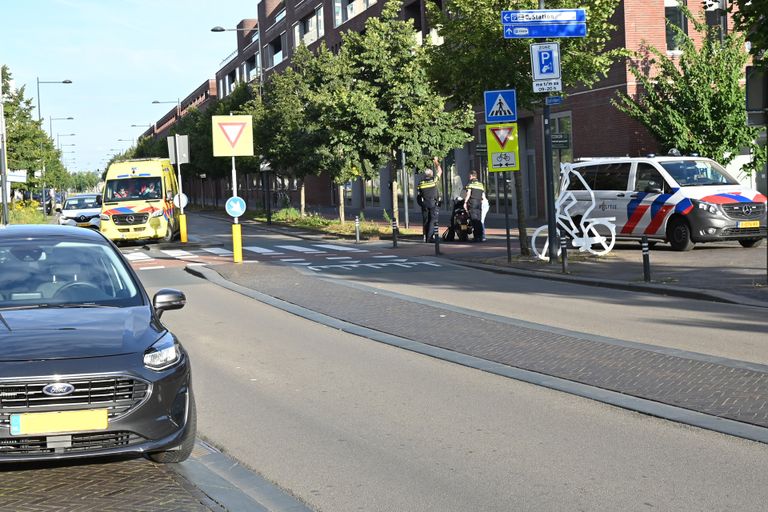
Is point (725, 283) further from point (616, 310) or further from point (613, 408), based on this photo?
point (613, 408)

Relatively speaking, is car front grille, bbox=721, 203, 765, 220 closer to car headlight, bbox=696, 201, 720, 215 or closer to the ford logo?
car headlight, bbox=696, 201, 720, 215

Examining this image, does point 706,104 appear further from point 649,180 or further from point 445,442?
point 445,442

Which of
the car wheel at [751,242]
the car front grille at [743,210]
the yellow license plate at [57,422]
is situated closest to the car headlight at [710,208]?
the car front grille at [743,210]

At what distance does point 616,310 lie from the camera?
40.8ft

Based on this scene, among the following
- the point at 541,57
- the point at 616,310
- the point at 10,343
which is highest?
the point at 541,57

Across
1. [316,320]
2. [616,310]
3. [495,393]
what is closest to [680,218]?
[616,310]

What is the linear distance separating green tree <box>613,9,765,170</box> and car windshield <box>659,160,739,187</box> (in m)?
5.74

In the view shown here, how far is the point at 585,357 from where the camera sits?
8914 mm

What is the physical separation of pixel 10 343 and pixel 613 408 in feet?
13.6

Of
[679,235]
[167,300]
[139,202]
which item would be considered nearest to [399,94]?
[139,202]

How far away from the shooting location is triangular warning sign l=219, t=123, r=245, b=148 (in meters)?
20.1

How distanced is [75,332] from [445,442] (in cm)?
239

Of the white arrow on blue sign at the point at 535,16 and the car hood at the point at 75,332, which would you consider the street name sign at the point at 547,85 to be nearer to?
the white arrow on blue sign at the point at 535,16

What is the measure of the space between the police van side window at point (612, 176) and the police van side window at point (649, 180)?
1.06 ft
